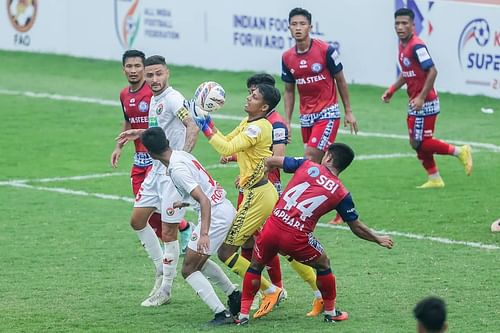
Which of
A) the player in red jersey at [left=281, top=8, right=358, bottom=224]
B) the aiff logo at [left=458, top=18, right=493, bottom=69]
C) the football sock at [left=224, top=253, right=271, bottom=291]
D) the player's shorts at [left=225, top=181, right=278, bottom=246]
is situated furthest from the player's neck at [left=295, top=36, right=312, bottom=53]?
the aiff logo at [left=458, top=18, right=493, bottom=69]

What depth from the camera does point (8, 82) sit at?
97.9 feet

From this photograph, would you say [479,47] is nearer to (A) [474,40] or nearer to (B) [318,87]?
(A) [474,40]

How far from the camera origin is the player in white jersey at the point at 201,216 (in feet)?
36.5

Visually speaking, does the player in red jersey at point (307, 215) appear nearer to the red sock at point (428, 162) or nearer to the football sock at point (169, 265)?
the football sock at point (169, 265)

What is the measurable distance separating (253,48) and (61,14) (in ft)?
20.6

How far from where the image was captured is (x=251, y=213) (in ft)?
38.8

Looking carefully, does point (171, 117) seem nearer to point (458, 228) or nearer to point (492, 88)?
point (458, 228)

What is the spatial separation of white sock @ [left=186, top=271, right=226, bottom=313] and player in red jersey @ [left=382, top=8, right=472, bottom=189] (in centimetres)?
693

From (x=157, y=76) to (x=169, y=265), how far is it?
1.88 metres

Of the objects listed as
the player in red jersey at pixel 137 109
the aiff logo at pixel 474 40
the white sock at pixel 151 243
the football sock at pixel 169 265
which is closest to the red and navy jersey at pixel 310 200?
the football sock at pixel 169 265

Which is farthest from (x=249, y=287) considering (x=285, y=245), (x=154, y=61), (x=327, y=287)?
(x=154, y=61)

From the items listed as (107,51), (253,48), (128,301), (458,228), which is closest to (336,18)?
(253,48)

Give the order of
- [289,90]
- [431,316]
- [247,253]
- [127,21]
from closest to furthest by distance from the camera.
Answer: [431,316], [247,253], [289,90], [127,21]

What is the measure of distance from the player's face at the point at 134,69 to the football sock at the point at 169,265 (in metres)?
2.18
